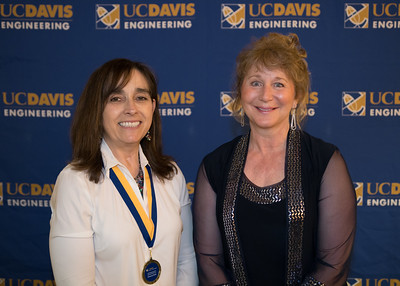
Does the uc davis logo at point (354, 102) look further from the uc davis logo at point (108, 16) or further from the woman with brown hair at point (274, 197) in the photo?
the uc davis logo at point (108, 16)

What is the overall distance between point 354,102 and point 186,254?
1.84 metres

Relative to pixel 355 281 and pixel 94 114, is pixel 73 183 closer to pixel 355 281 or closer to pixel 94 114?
pixel 94 114

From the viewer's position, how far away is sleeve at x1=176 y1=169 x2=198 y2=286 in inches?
72.4

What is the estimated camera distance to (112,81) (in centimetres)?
158

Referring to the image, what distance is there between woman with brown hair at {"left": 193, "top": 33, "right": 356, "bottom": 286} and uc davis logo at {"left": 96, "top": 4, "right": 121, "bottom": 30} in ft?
5.09

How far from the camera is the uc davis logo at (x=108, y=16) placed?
292 centimetres

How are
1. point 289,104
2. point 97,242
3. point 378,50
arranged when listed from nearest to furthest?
point 97,242 → point 289,104 → point 378,50

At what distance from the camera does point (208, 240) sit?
5.65 feet

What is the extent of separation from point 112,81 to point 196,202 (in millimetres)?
659

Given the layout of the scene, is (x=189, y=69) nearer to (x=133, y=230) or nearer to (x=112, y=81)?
(x=112, y=81)

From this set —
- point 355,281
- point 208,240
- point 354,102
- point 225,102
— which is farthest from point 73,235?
point 355,281

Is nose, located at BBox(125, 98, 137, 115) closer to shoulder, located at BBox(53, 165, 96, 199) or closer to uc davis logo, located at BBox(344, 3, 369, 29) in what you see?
shoulder, located at BBox(53, 165, 96, 199)

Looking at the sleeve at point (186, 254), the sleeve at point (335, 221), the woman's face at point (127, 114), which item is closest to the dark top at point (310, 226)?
the sleeve at point (335, 221)

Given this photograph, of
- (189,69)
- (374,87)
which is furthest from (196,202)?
(374,87)
